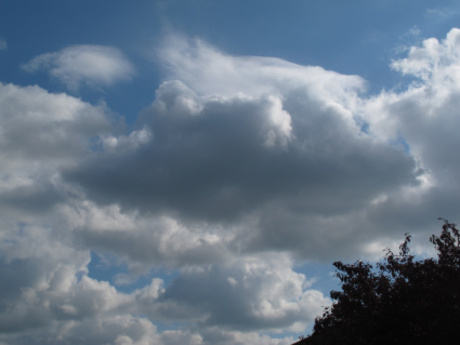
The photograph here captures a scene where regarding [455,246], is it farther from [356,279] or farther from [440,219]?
[356,279]

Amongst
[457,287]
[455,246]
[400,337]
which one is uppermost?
[455,246]

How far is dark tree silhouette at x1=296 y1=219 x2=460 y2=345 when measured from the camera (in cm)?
2334

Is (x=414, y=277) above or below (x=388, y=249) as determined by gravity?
below

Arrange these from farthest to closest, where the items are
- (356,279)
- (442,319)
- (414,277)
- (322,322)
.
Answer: (322,322), (356,279), (414,277), (442,319)

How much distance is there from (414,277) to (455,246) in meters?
2.61

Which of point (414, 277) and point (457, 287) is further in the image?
point (414, 277)

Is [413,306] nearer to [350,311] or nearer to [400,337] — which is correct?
[400,337]

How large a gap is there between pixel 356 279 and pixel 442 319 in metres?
5.21

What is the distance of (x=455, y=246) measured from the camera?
26.0 metres

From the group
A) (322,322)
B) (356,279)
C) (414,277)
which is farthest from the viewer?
(322,322)

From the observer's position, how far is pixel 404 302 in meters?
24.9

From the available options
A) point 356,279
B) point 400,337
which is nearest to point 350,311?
point 356,279

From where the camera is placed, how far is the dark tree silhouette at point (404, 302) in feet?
76.6

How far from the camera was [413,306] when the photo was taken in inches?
956
